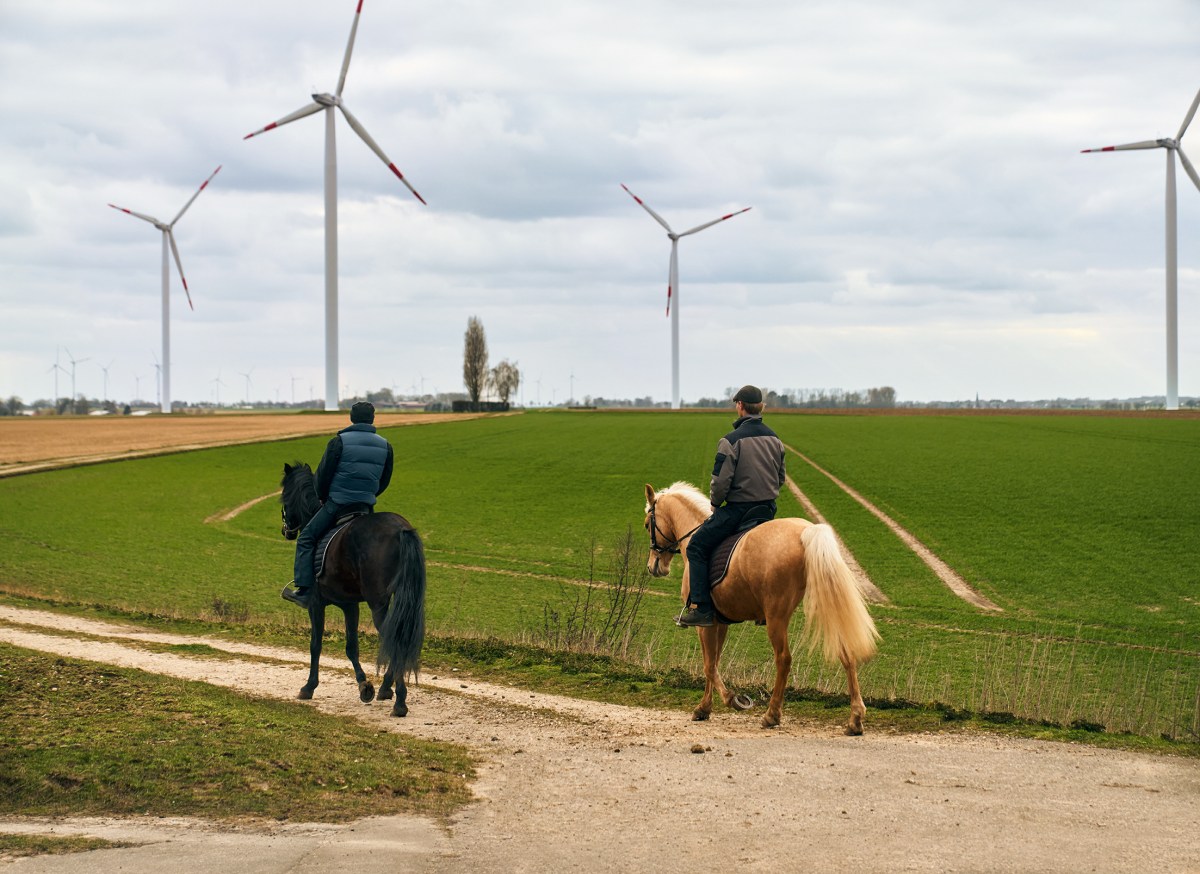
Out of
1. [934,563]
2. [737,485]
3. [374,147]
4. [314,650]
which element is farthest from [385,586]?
[374,147]

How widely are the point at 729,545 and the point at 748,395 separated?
1558 mm

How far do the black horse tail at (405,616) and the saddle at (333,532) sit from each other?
82 centimetres

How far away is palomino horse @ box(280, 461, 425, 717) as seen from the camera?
12031 mm

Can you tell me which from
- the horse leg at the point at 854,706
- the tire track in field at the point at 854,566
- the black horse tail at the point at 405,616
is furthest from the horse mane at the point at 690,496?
the tire track in field at the point at 854,566

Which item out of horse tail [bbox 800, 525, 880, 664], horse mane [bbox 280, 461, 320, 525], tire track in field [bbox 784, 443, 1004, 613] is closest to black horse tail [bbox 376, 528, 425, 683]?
horse mane [bbox 280, 461, 320, 525]

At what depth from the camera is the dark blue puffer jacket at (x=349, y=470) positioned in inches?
495

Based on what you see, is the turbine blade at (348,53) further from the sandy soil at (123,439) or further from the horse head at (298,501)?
the horse head at (298,501)

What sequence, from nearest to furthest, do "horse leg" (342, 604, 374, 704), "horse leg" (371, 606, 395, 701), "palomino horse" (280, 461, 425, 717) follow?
"palomino horse" (280, 461, 425, 717) < "horse leg" (371, 606, 395, 701) < "horse leg" (342, 604, 374, 704)

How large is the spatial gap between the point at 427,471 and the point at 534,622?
3633 centimetres

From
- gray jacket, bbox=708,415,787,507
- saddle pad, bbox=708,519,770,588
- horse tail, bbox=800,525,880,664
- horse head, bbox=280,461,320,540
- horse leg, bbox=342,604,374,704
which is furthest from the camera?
horse head, bbox=280,461,320,540

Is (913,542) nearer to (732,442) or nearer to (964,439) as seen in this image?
(732,442)

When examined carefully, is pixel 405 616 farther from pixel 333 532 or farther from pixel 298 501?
pixel 298 501

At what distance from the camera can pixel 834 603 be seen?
10.8m

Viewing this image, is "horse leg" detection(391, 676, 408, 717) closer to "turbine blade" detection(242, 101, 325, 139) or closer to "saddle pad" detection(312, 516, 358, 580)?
"saddle pad" detection(312, 516, 358, 580)
